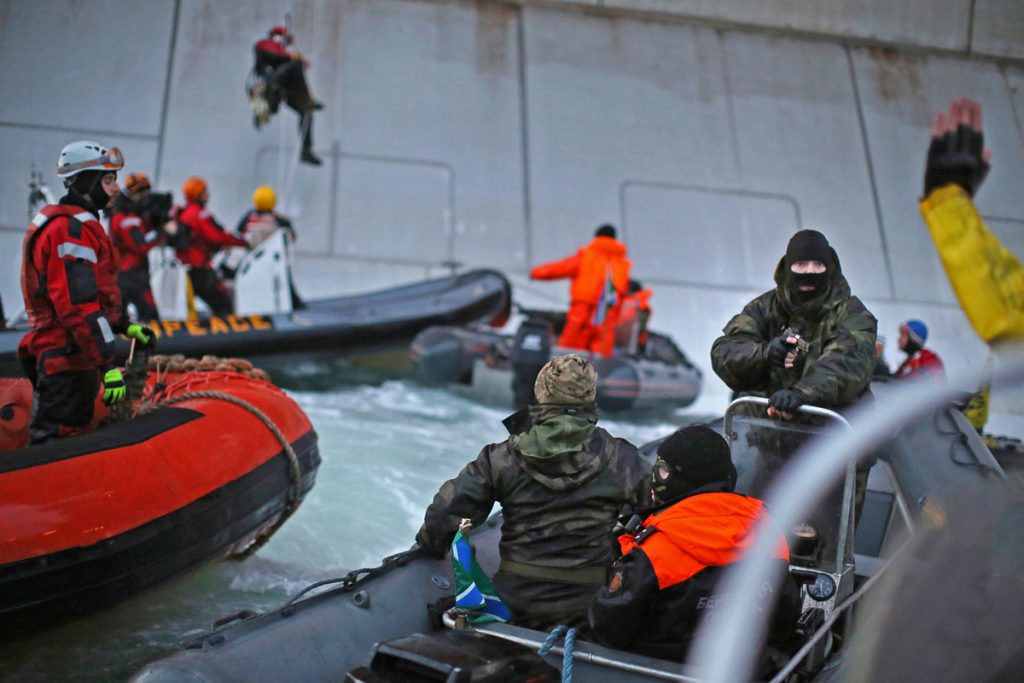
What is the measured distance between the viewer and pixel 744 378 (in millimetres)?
3436

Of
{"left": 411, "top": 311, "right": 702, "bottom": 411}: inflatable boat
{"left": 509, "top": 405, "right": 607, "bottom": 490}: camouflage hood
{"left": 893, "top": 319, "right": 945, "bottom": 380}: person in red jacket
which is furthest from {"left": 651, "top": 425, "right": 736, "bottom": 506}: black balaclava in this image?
{"left": 411, "top": 311, "right": 702, "bottom": 411}: inflatable boat

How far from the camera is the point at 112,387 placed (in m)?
3.52

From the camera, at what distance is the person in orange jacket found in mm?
7555

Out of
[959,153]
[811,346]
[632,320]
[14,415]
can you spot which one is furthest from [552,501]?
[632,320]

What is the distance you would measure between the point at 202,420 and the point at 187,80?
8323 mm

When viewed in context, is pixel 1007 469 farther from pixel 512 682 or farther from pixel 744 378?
pixel 512 682

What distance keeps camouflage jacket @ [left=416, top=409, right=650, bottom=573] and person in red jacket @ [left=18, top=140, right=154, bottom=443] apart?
160 centimetres

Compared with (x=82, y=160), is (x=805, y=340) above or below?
below

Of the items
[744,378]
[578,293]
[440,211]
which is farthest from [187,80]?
[744,378]

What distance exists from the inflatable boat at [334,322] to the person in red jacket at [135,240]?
22 cm

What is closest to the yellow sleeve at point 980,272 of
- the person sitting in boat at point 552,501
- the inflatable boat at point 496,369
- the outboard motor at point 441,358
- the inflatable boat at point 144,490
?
the person sitting in boat at point 552,501

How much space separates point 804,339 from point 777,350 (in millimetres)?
211

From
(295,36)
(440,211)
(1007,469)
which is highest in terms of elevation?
(295,36)

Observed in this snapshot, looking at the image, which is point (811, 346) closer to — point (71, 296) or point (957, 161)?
point (957, 161)
